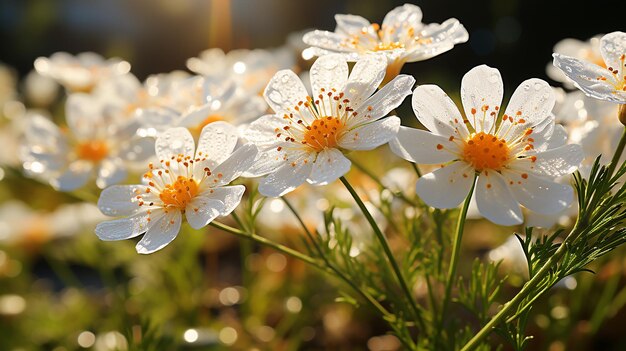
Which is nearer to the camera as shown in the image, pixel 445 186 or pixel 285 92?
pixel 445 186

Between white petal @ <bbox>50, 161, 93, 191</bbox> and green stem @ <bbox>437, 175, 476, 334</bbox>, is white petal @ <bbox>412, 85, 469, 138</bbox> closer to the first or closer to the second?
green stem @ <bbox>437, 175, 476, 334</bbox>

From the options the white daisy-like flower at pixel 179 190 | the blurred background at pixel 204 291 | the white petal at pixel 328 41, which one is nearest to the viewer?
the white daisy-like flower at pixel 179 190

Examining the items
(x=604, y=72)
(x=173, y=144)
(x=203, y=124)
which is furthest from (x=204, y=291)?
(x=604, y=72)

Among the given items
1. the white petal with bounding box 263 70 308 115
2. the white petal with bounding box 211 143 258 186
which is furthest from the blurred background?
the white petal with bounding box 263 70 308 115

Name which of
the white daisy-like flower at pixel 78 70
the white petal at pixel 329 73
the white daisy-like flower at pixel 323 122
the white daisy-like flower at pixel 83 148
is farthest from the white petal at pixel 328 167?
the white daisy-like flower at pixel 78 70

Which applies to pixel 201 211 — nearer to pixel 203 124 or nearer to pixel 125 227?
pixel 125 227

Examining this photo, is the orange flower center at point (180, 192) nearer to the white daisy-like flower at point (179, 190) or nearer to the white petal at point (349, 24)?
the white daisy-like flower at point (179, 190)

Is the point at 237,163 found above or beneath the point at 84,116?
beneath
